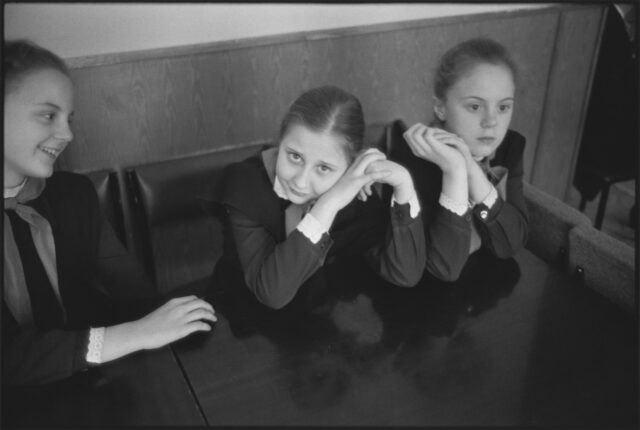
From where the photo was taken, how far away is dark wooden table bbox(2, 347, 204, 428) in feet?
3.53

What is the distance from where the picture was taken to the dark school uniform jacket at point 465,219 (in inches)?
60.7

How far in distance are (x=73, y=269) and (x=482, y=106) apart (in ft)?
4.03

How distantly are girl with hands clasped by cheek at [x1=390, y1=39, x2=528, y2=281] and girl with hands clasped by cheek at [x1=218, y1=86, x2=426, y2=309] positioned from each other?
0.28ft

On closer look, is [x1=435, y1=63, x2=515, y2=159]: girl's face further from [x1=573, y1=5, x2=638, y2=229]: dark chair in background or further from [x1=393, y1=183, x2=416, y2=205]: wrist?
[x1=573, y1=5, x2=638, y2=229]: dark chair in background

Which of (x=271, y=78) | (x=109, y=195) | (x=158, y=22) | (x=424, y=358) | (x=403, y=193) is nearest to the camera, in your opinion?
(x=424, y=358)

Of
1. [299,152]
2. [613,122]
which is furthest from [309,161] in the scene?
[613,122]

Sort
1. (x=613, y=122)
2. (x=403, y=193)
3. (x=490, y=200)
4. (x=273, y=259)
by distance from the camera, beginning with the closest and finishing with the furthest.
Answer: (x=273, y=259), (x=403, y=193), (x=490, y=200), (x=613, y=122)

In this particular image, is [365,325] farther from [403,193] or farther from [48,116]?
[48,116]

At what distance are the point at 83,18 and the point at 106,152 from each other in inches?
19.5

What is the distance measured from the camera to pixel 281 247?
1451 millimetres

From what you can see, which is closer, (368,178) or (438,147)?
(368,178)

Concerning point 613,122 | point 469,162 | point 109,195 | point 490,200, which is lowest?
point 613,122

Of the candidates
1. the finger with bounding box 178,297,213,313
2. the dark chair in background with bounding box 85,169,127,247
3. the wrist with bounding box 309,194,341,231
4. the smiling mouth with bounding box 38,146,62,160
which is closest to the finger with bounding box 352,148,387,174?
the wrist with bounding box 309,194,341,231

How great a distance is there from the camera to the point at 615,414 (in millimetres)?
1113
